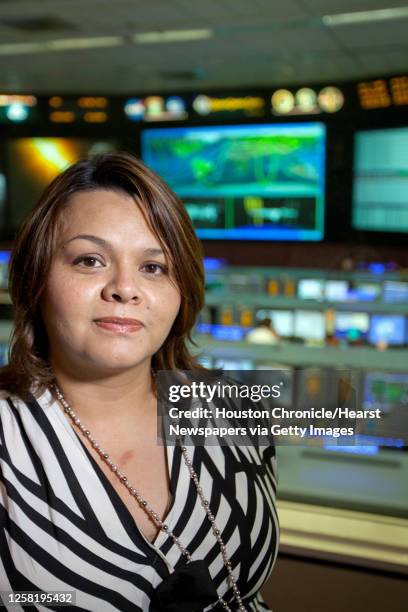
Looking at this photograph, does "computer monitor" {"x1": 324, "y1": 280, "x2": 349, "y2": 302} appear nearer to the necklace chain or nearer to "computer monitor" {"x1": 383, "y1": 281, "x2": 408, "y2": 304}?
"computer monitor" {"x1": 383, "y1": 281, "x2": 408, "y2": 304}

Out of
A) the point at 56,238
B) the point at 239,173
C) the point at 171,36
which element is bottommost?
the point at 56,238

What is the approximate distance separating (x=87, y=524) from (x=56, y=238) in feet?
1.40

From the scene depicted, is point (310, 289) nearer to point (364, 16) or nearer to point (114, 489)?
point (364, 16)

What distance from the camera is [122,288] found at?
856mm

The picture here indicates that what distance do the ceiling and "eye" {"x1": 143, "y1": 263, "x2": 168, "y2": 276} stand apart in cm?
128

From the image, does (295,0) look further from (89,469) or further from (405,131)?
(89,469)

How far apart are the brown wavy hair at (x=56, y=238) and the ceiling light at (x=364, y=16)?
4.00 ft

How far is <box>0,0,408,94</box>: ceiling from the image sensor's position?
194 cm

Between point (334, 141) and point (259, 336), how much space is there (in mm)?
866

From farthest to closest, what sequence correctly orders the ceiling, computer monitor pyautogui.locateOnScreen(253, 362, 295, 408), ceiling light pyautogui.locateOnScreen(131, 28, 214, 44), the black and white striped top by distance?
1. ceiling light pyautogui.locateOnScreen(131, 28, 214, 44)
2. the ceiling
3. computer monitor pyautogui.locateOnScreen(253, 362, 295, 408)
4. the black and white striped top

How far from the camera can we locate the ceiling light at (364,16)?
1789 millimetres

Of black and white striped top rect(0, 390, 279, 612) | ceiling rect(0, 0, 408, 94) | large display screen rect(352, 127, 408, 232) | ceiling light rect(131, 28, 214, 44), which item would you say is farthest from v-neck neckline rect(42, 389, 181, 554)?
ceiling light rect(131, 28, 214, 44)

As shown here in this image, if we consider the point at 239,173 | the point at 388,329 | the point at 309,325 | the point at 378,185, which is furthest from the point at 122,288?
the point at 309,325

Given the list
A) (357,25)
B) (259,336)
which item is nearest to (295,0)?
(357,25)
